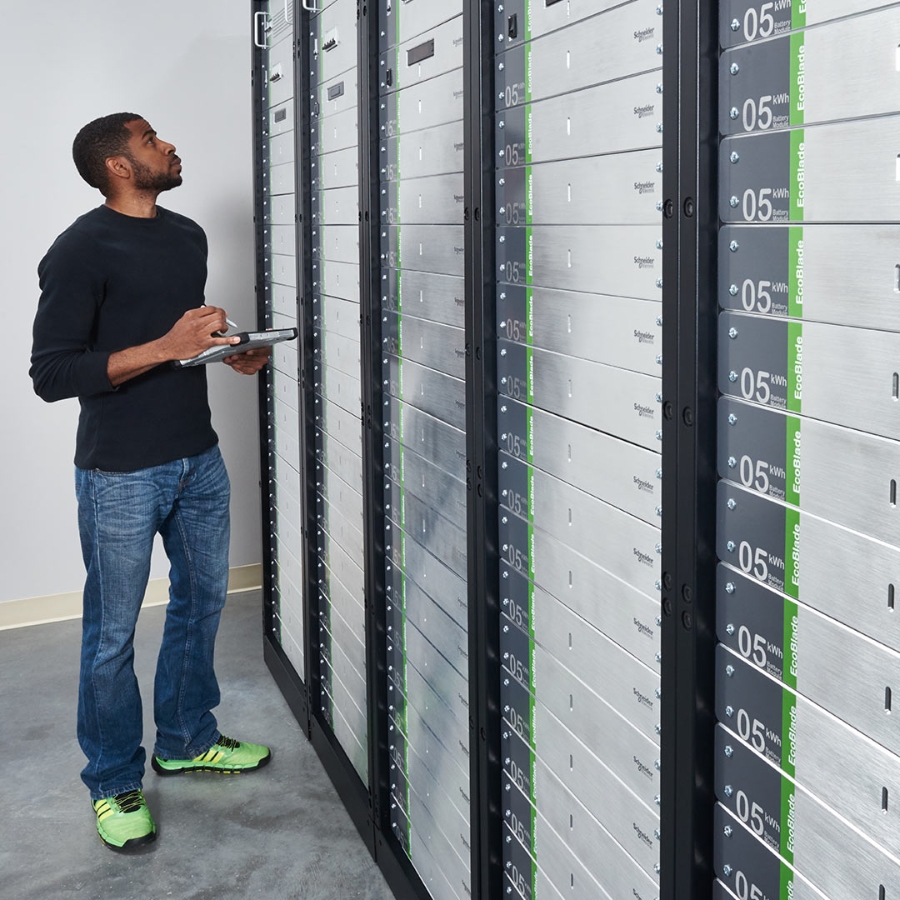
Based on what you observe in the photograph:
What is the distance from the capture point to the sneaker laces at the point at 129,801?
282 cm

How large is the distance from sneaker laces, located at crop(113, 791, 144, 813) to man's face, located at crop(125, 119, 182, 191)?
4.75ft

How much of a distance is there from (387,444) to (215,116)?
2449mm

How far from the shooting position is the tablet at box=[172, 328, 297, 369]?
2.71 m

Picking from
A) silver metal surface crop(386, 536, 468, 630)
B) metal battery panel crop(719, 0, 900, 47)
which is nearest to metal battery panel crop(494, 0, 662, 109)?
metal battery panel crop(719, 0, 900, 47)

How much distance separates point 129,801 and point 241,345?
1.12m

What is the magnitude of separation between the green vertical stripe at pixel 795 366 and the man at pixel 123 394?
6.00 feet

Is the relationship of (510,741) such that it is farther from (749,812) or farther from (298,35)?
(298,35)

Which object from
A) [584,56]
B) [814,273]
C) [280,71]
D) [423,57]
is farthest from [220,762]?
[814,273]

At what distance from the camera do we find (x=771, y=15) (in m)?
1.06

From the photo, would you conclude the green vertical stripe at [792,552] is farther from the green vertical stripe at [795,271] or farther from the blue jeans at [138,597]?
the blue jeans at [138,597]

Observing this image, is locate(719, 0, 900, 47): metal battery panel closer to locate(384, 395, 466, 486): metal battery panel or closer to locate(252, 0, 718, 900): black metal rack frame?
locate(252, 0, 718, 900): black metal rack frame

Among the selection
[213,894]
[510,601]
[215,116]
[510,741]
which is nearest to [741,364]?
[510,601]

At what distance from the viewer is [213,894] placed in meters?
2.57

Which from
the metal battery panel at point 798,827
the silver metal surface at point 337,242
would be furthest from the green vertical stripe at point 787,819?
the silver metal surface at point 337,242
